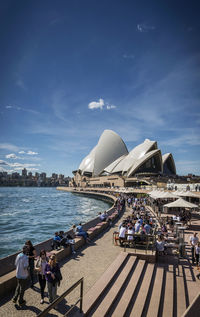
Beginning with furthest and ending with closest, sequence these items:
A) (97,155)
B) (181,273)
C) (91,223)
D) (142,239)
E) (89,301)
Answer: (97,155) < (91,223) < (142,239) < (181,273) < (89,301)

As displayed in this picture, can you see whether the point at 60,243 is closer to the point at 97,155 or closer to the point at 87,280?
the point at 87,280

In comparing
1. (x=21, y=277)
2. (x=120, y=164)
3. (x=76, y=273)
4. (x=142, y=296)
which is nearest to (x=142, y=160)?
(x=120, y=164)

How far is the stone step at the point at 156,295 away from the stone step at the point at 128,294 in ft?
1.61

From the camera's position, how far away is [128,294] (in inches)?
202

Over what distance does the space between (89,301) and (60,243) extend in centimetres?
A: 340

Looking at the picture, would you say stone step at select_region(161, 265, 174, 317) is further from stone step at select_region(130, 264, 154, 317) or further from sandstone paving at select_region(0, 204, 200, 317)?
sandstone paving at select_region(0, 204, 200, 317)

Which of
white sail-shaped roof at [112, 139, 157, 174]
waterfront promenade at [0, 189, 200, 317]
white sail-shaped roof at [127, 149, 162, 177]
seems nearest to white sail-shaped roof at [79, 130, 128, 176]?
white sail-shaped roof at [112, 139, 157, 174]

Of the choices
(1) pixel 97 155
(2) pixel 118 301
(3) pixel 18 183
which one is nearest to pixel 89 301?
(2) pixel 118 301

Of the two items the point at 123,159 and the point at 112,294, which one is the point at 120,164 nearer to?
the point at 123,159

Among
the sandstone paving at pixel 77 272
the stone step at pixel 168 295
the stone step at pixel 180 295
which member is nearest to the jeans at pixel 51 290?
the sandstone paving at pixel 77 272

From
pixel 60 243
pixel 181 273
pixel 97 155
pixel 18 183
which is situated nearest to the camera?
pixel 181 273

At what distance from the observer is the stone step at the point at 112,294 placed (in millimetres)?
4336

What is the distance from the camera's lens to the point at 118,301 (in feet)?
16.0

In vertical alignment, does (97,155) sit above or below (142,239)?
above
